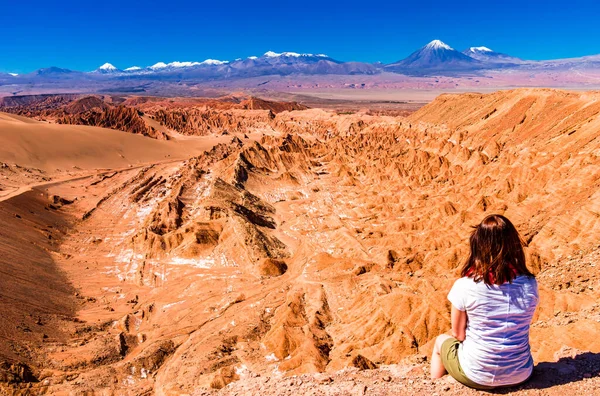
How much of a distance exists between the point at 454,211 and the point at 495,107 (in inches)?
1250

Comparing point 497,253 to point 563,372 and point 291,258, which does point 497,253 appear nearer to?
point 563,372

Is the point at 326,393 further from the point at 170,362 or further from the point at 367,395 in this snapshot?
the point at 170,362

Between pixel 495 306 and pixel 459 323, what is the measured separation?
681mm

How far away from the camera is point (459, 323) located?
242 inches

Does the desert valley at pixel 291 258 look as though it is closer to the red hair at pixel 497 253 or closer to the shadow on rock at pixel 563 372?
the shadow on rock at pixel 563 372

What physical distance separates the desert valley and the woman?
805 mm

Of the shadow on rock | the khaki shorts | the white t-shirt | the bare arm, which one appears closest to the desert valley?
the shadow on rock

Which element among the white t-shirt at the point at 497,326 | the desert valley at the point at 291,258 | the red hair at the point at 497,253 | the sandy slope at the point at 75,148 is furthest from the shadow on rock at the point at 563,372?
the sandy slope at the point at 75,148

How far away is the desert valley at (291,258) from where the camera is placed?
58.0 ft

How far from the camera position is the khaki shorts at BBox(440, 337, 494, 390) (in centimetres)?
645

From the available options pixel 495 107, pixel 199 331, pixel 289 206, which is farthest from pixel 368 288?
pixel 495 107

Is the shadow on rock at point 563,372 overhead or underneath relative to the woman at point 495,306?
underneath

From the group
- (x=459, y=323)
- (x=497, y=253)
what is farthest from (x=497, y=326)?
(x=497, y=253)

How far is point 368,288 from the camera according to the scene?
24.3 m
